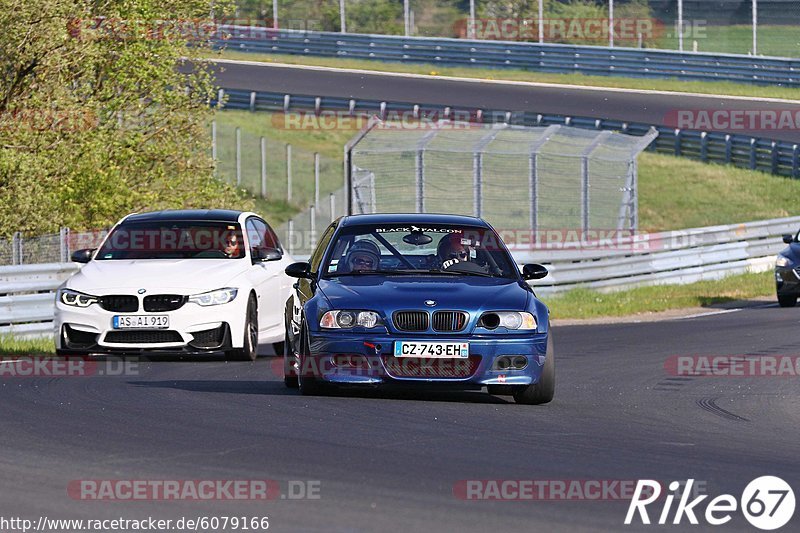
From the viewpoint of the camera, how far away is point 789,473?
8219 millimetres

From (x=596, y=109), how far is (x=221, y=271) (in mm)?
27883

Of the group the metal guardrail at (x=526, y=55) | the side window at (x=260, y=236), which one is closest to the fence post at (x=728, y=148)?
the metal guardrail at (x=526, y=55)

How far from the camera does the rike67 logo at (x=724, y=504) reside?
6863 millimetres

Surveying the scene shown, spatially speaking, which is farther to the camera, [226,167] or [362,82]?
[362,82]

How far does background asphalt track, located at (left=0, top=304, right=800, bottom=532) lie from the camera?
697 cm

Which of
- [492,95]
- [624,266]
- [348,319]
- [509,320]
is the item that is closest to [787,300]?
[624,266]

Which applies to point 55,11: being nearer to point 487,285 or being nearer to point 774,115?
point 487,285

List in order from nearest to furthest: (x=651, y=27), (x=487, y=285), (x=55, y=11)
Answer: (x=487, y=285) < (x=55, y=11) < (x=651, y=27)

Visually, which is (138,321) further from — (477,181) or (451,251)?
(477,181)

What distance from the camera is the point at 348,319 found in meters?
11.1

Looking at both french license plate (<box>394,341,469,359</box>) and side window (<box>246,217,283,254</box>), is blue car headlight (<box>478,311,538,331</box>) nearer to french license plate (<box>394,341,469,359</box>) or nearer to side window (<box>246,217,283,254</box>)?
french license plate (<box>394,341,469,359</box>)

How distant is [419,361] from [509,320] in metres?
0.70

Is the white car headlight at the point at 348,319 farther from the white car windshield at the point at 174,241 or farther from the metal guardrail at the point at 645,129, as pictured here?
the metal guardrail at the point at 645,129

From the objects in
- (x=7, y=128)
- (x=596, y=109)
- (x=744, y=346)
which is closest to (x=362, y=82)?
(x=596, y=109)
